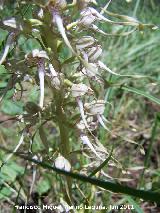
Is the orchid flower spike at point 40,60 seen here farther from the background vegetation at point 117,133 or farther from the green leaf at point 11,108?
the green leaf at point 11,108

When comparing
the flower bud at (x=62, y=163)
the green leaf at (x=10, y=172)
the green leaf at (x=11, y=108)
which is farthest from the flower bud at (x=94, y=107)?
the green leaf at (x=11, y=108)

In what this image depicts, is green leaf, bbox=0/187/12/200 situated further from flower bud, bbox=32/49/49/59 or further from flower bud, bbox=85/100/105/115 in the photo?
flower bud, bbox=32/49/49/59

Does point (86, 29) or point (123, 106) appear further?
point (123, 106)

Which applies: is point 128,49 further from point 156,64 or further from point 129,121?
point 129,121

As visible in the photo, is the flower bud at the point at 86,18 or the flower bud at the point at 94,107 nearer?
the flower bud at the point at 86,18

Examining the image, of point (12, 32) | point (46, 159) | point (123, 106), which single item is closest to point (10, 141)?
point (123, 106)

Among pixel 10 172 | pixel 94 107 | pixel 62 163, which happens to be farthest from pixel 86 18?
pixel 10 172
